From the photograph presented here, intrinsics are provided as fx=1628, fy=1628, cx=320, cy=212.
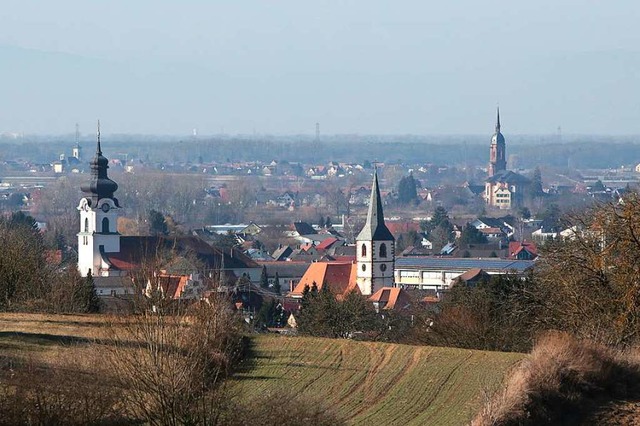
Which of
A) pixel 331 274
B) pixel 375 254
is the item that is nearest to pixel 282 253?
pixel 331 274

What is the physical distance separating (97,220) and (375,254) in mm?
14548

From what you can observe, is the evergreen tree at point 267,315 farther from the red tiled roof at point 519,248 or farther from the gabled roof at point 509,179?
the gabled roof at point 509,179

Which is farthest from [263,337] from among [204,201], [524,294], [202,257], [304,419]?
[204,201]

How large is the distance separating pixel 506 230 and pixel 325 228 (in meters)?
15.5

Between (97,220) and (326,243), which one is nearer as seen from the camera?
(97,220)

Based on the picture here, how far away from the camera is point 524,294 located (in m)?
30.8

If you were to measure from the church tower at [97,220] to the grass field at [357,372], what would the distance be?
51083mm

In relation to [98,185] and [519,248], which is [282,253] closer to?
[519,248]

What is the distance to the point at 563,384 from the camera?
18.7 m

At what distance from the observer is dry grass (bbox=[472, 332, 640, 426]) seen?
56.2 feet

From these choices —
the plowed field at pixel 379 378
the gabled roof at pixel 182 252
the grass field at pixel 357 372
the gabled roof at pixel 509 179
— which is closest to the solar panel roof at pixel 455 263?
the gabled roof at pixel 182 252

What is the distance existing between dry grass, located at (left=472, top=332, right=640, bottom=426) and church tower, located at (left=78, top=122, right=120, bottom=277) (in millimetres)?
56605

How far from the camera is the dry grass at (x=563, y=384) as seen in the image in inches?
675

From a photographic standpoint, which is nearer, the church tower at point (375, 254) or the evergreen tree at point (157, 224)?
the church tower at point (375, 254)
